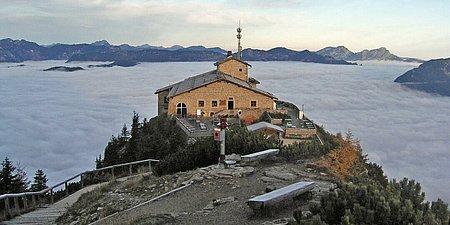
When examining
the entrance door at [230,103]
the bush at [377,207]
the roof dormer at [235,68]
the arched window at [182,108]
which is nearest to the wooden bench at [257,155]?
the bush at [377,207]

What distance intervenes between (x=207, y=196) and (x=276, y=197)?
236 centimetres

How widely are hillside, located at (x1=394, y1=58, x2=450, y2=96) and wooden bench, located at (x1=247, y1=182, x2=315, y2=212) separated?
122 metres

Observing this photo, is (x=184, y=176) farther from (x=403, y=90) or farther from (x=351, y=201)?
(x=403, y=90)

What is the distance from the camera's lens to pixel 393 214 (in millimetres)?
6223

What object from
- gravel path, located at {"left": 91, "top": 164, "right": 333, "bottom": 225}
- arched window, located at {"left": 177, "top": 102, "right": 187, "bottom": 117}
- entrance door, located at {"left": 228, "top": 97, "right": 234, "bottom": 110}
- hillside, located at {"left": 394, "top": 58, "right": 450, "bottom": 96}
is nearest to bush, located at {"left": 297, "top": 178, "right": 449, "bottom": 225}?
gravel path, located at {"left": 91, "top": 164, "right": 333, "bottom": 225}

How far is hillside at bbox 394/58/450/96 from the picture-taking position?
Result: 12081cm

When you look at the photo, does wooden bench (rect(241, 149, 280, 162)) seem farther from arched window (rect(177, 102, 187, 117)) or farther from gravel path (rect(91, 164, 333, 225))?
arched window (rect(177, 102, 187, 117))

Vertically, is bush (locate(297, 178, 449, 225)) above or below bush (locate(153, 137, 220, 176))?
above

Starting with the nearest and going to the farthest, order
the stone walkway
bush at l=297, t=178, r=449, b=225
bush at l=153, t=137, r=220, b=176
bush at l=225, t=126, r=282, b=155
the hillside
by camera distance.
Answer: bush at l=297, t=178, r=449, b=225
the stone walkway
bush at l=153, t=137, r=220, b=176
bush at l=225, t=126, r=282, b=155
the hillside

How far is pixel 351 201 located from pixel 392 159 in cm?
5109

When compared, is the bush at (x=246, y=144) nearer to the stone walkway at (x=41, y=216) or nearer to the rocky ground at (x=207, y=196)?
the rocky ground at (x=207, y=196)

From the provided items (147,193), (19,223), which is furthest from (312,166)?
(19,223)

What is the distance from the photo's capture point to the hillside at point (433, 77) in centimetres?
12081

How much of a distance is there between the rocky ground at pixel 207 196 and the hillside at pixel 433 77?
392 ft
